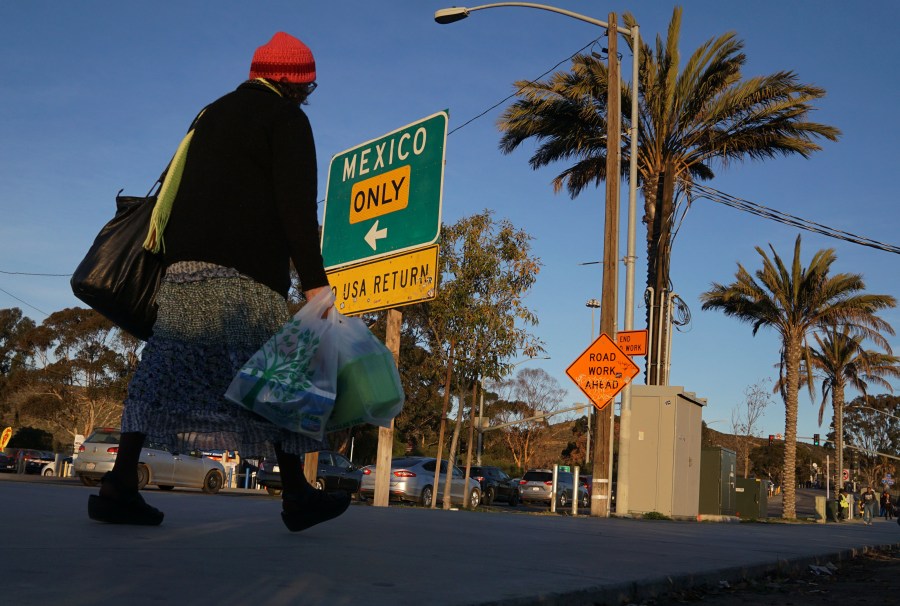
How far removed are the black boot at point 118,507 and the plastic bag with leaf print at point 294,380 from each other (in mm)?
1061

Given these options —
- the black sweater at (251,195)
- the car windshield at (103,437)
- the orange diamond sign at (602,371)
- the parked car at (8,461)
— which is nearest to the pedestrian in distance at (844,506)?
the orange diamond sign at (602,371)

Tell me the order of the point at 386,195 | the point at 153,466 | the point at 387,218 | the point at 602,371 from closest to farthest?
the point at 387,218
the point at 386,195
the point at 602,371
the point at 153,466

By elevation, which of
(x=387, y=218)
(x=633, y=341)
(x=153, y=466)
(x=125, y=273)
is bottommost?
(x=153, y=466)

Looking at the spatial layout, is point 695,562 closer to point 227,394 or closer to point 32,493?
point 227,394

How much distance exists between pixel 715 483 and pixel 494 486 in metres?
12.1

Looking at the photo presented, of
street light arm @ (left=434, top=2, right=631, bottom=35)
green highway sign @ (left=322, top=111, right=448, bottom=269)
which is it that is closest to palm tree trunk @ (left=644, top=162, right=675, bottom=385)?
street light arm @ (left=434, top=2, right=631, bottom=35)

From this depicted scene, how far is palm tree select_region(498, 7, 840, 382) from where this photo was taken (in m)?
22.5

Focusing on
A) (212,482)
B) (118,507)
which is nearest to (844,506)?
(212,482)

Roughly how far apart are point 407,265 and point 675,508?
10.2 m

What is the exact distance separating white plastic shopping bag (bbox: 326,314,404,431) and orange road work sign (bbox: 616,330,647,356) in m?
13.7

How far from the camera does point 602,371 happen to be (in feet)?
51.8

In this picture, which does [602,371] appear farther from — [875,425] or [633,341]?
[875,425]

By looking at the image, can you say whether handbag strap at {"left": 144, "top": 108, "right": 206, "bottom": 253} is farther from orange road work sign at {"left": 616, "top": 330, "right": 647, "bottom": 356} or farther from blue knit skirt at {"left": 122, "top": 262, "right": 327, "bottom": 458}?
orange road work sign at {"left": 616, "top": 330, "right": 647, "bottom": 356}

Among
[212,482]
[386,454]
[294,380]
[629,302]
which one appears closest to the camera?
[294,380]
